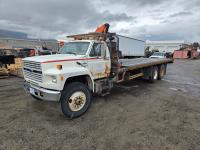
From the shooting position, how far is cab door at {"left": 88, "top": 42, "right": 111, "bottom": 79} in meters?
4.87

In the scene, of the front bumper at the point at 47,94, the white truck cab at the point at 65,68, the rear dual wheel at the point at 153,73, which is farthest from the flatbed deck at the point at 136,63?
the front bumper at the point at 47,94

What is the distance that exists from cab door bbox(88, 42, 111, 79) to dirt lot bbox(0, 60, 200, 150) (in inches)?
44.3

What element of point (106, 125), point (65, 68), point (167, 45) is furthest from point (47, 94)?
point (167, 45)

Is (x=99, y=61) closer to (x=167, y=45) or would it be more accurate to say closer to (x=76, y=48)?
(x=76, y=48)

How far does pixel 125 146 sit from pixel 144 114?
176 centimetres

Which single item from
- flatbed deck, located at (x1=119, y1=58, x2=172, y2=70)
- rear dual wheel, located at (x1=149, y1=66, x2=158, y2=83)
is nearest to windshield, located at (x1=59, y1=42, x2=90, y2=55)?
flatbed deck, located at (x1=119, y1=58, x2=172, y2=70)

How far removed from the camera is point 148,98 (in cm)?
617

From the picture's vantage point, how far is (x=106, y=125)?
13.0 feet

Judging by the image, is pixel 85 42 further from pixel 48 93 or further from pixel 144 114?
pixel 144 114

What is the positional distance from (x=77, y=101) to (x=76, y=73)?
2.70 feet

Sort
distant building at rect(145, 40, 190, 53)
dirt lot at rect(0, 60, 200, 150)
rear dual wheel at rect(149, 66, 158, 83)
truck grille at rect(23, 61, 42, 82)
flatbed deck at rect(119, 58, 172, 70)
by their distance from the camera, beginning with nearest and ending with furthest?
dirt lot at rect(0, 60, 200, 150), truck grille at rect(23, 61, 42, 82), flatbed deck at rect(119, 58, 172, 70), rear dual wheel at rect(149, 66, 158, 83), distant building at rect(145, 40, 190, 53)

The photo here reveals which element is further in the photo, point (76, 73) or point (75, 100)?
point (75, 100)

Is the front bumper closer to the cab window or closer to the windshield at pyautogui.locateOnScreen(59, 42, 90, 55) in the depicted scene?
the windshield at pyautogui.locateOnScreen(59, 42, 90, 55)

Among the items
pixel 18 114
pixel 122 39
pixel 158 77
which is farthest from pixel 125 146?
pixel 122 39
